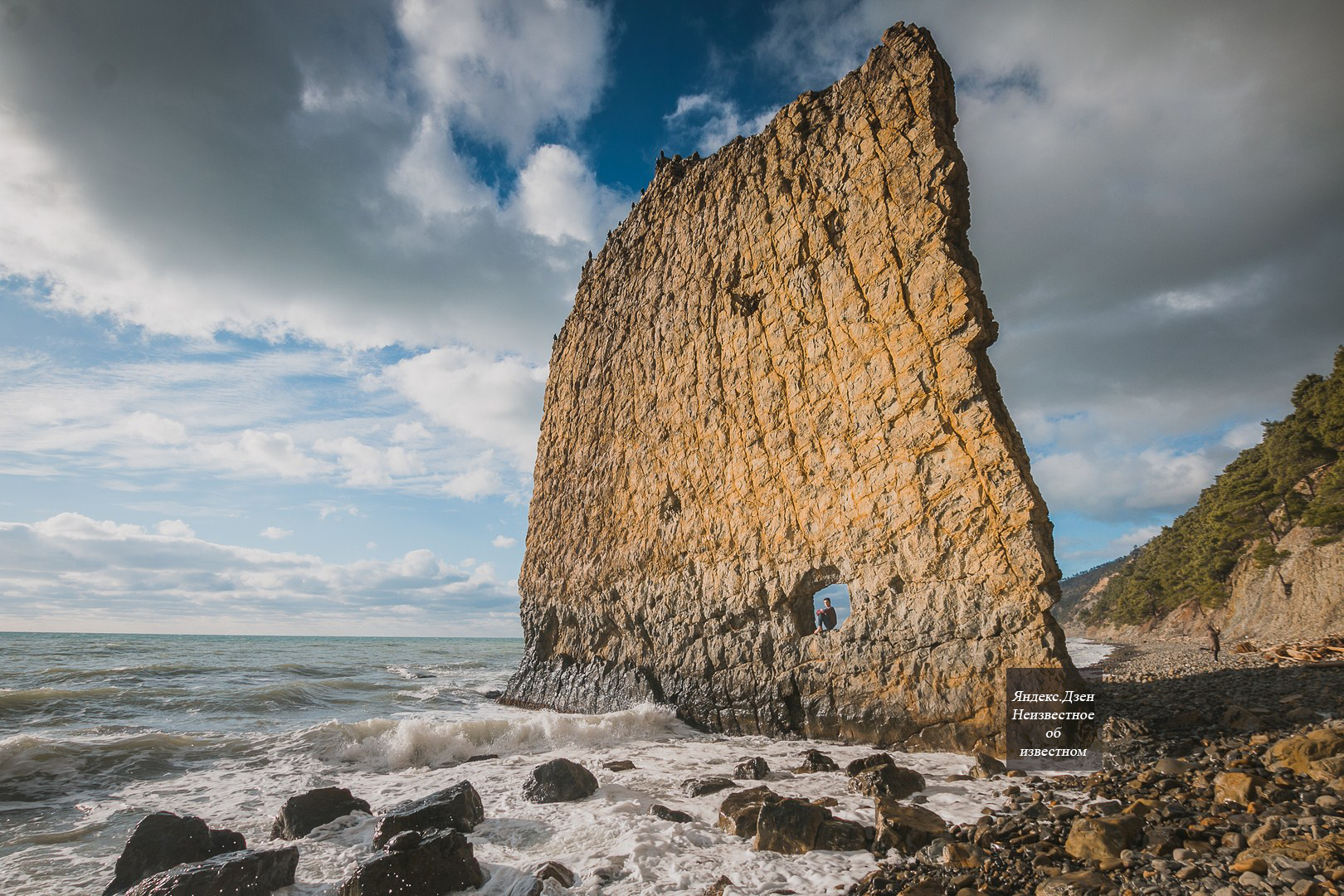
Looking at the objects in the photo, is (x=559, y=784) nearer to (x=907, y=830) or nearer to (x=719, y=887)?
(x=719, y=887)

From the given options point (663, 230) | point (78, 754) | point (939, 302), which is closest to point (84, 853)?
point (78, 754)

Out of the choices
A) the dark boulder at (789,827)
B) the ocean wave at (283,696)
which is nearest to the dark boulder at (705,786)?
the dark boulder at (789,827)

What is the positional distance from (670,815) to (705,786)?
117 centimetres

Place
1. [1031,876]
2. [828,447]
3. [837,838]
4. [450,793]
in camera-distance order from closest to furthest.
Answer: [1031,876], [837,838], [450,793], [828,447]

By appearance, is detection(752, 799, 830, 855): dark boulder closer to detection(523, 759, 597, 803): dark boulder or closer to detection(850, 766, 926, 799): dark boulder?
detection(850, 766, 926, 799): dark boulder

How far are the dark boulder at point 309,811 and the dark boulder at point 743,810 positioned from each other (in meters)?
4.79

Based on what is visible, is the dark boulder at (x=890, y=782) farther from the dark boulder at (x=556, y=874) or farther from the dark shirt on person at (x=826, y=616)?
the dark shirt on person at (x=826, y=616)

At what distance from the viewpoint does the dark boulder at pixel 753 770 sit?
27.6ft

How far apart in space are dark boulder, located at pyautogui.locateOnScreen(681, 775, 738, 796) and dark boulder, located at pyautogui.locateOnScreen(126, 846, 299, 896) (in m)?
4.61

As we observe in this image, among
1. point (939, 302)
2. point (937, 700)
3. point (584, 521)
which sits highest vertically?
point (939, 302)

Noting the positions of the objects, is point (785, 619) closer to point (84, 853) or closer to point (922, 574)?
point (922, 574)

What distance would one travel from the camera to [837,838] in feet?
18.9

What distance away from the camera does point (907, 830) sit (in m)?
5.70

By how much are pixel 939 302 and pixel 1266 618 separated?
31.8 m
